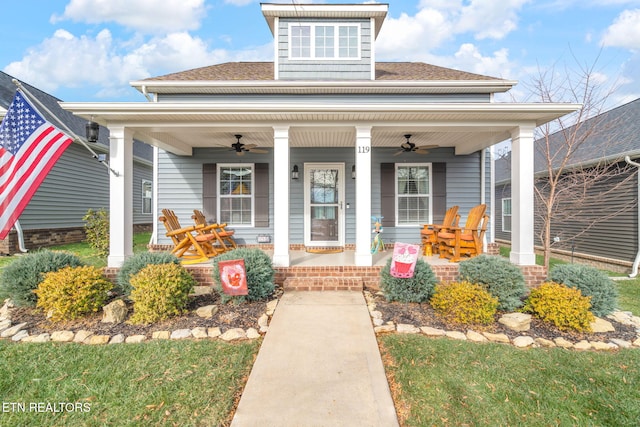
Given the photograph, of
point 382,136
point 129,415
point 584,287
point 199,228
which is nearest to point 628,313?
point 584,287

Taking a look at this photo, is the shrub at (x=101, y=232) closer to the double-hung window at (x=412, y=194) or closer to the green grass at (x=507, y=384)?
the green grass at (x=507, y=384)

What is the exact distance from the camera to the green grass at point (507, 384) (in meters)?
2.12

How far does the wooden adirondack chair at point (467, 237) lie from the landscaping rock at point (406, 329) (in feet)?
7.24

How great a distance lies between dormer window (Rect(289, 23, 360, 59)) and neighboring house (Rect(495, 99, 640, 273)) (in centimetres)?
478

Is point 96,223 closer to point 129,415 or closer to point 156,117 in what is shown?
point 156,117

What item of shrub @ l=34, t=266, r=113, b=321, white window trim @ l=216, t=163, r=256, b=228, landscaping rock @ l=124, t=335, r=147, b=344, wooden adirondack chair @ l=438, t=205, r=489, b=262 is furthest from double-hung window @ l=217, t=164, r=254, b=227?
wooden adirondack chair @ l=438, t=205, r=489, b=262

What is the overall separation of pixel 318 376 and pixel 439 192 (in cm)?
569

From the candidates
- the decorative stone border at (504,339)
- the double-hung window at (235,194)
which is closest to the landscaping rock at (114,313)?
the decorative stone border at (504,339)

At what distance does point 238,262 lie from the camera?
3812 millimetres

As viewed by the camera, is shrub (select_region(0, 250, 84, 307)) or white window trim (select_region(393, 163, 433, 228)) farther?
white window trim (select_region(393, 163, 433, 228))

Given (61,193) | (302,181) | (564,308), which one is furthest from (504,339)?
(61,193)

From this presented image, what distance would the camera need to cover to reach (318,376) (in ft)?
8.30

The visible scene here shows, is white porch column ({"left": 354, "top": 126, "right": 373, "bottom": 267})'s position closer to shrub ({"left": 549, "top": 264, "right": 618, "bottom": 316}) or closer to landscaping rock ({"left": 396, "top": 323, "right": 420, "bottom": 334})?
landscaping rock ({"left": 396, "top": 323, "right": 420, "bottom": 334})

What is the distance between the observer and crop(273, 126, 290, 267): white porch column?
15.9ft
